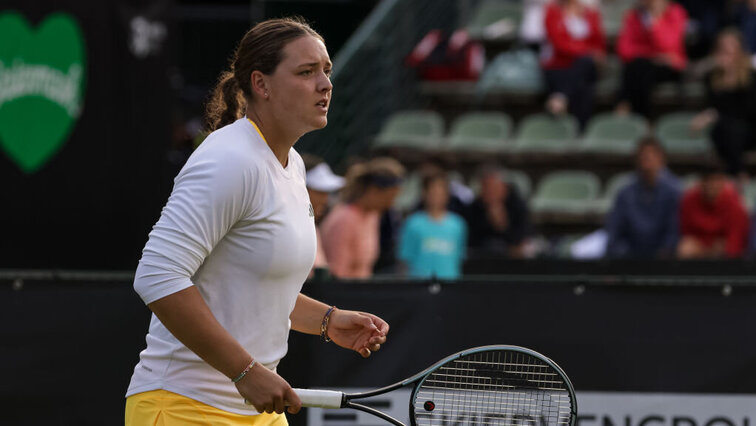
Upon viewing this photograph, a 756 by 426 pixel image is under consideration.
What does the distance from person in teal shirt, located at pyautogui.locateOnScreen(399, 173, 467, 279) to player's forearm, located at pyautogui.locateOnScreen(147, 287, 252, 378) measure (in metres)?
5.53

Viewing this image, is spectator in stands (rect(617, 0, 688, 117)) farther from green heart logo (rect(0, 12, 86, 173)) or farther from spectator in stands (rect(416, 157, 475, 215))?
green heart logo (rect(0, 12, 86, 173))

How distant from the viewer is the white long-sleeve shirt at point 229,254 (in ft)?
7.98

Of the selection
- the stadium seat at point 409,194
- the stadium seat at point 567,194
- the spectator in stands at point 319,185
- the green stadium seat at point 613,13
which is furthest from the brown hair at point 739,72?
the spectator in stands at point 319,185

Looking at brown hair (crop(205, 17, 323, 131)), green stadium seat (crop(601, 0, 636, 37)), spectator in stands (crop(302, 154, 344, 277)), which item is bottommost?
brown hair (crop(205, 17, 323, 131))

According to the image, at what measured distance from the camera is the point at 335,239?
6680 mm

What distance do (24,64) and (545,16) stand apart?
19.4ft

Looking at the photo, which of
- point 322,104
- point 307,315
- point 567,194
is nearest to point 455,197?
point 567,194

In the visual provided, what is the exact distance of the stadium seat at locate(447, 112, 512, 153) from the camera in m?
11.6

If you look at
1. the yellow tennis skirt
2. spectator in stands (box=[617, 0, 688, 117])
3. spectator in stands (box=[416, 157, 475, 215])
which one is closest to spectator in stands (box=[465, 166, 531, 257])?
spectator in stands (box=[416, 157, 475, 215])

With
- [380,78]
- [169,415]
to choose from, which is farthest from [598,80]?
[169,415]

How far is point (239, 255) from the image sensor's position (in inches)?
101

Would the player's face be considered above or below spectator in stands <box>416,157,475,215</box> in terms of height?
below

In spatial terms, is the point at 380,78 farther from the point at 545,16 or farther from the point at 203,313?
the point at 203,313

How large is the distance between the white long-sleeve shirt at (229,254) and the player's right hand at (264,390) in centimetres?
16
